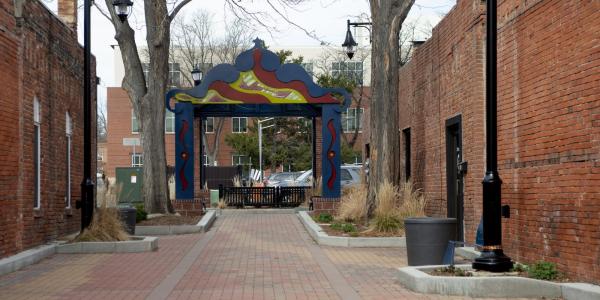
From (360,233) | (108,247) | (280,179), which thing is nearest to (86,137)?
(108,247)

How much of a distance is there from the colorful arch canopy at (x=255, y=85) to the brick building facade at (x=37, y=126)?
5.55 meters

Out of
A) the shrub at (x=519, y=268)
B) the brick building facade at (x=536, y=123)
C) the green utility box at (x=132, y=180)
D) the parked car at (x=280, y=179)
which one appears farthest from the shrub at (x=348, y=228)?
the parked car at (x=280, y=179)

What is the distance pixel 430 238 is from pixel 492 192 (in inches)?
74.8

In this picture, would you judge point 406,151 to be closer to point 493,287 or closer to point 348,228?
point 348,228

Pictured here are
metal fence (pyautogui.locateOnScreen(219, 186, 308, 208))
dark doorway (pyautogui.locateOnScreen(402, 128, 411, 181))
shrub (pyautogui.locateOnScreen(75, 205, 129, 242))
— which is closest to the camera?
shrub (pyautogui.locateOnScreen(75, 205, 129, 242))

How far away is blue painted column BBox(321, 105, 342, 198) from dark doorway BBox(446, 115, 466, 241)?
9.25 metres

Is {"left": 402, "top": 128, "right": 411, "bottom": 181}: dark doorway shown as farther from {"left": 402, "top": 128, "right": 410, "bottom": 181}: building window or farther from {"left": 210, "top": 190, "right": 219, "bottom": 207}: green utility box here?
{"left": 210, "top": 190, "right": 219, "bottom": 207}: green utility box

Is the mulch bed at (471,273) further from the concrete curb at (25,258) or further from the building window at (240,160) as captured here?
the building window at (240,160)

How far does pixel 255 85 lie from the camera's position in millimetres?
25906

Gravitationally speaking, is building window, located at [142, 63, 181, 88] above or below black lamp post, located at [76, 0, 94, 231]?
above

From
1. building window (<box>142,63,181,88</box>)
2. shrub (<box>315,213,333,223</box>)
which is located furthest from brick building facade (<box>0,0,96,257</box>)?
building window (<box>142,63,181,88</box>)

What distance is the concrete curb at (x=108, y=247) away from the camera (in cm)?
1603

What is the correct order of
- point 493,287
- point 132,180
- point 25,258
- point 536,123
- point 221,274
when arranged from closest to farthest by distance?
point 493,287, point 536,123, point 221,274, point 25,258, point 132,180

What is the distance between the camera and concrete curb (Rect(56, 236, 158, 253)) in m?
16.0
